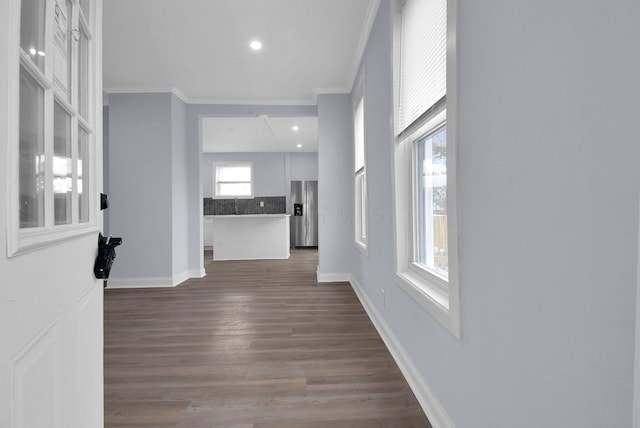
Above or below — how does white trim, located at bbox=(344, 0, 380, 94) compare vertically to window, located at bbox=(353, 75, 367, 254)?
above

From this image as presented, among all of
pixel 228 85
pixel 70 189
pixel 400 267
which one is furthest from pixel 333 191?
pixel 70 189

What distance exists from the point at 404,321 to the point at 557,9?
1.65 metres

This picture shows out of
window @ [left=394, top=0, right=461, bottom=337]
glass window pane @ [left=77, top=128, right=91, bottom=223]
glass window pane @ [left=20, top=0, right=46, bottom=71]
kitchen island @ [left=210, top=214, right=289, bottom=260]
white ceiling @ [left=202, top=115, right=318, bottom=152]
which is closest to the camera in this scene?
glass window pane @ [left=20, top=0, right=46, bottom=71]

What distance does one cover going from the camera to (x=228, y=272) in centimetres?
524

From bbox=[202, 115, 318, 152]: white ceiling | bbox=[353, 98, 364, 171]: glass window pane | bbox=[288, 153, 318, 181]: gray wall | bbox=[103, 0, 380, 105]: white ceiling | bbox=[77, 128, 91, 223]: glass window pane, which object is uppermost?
bbox=[202, 115, 318, 152]: white ceiling

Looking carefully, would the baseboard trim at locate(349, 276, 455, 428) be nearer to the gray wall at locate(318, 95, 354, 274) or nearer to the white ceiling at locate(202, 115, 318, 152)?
the gray wall at locate(318, 95, 354, 274)

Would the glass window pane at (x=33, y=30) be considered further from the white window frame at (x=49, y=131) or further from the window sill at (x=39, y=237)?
the window sill at (x=39, y=237)

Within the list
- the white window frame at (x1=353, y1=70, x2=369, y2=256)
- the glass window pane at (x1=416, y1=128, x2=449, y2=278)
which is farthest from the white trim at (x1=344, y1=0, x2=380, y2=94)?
the glass window pane at (x1=416, y1=128, x2=449, y2=278)

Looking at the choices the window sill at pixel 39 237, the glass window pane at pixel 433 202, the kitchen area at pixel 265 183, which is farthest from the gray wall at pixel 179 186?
the window sill at pixel 39 237

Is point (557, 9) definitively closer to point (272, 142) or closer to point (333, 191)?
point (333, 191)

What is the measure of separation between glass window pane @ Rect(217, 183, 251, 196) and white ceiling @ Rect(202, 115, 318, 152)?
1035 mm

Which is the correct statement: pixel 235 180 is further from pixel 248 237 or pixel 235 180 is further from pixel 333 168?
pixel 333 168

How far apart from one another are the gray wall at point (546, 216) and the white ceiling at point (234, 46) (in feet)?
6.73

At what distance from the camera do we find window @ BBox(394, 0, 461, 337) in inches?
47.5
